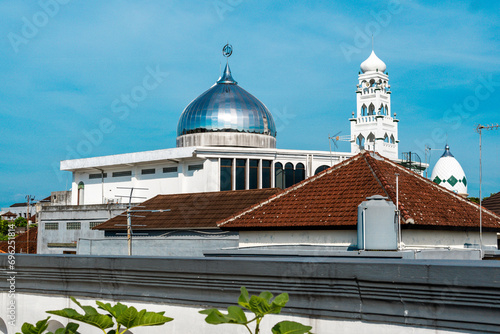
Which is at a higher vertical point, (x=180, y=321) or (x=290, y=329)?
(x=290, y=329)

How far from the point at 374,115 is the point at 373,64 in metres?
7.16

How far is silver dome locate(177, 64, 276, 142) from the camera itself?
57.2 meters

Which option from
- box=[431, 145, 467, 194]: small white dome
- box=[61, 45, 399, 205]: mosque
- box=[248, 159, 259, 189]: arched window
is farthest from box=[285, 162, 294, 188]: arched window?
box=[431, 145, 467, 194]: small white dome

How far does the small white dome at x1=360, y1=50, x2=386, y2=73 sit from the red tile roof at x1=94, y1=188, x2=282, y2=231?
140 ft

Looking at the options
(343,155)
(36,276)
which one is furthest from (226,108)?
(36,276)

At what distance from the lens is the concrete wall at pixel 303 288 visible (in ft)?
13.4

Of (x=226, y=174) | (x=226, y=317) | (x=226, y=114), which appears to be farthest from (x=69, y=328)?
(x=226, y=114)

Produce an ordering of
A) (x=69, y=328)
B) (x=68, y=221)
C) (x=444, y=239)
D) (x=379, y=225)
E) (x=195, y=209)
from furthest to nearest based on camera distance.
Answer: (x=68, y=221) < (x=195, y=209) < (x=444, y=239) < (x=379, y=225) < (x=69, y=328)

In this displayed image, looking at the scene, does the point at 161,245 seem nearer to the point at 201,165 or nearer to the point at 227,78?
the point at 201,165

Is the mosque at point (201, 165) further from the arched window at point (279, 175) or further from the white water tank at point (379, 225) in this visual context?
the white water tank at point (379, 225)

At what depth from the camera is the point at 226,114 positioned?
57.3m

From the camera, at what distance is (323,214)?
61.1ft

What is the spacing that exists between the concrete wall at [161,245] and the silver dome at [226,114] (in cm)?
1869

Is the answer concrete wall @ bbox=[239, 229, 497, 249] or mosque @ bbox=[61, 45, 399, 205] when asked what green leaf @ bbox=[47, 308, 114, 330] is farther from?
mosque @ bbox=[61, 45, 399, 205]
